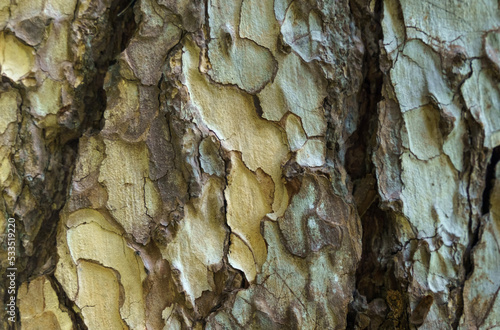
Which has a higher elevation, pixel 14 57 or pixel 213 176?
pixel 14 57

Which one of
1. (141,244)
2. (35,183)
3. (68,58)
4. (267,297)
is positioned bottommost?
(267,297)

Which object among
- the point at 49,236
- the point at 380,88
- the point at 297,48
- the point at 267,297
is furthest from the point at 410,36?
the point at 49,236

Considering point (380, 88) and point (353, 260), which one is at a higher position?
point (380, 88)

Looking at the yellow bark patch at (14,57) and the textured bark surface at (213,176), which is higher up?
the yellow bark patch at (14,57)

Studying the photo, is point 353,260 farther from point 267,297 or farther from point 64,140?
point 64,140

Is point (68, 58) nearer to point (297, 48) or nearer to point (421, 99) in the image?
point (297, 48)

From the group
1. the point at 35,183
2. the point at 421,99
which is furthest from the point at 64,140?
the point at 421,99

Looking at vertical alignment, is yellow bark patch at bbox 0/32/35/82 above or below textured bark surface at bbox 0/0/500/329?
above

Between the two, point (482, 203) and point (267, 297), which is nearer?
point (267, 297)
